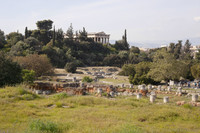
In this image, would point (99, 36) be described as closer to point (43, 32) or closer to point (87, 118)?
point (43, 32)

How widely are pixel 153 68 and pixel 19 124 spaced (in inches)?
965

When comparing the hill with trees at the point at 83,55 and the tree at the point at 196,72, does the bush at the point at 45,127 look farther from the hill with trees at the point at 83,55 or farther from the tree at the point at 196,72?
the tree at the point at 196,72

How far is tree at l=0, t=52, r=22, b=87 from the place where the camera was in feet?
58.2

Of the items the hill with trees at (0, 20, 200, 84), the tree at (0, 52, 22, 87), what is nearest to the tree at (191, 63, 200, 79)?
the hill with trees at (0, 20, 200, 84)

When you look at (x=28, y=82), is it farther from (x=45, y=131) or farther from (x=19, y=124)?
(x=45, y=131)

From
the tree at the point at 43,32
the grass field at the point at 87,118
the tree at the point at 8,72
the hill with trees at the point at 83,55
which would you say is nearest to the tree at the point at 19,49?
the hill with trees at the point at 83,55

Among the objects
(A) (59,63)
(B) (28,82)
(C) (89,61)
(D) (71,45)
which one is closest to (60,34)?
(D) (71,45)

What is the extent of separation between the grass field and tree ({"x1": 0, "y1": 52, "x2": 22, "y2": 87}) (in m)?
5.28

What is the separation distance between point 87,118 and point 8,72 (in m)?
12.0

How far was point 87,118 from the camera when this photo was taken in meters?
8.80

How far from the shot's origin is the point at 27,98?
1281cm

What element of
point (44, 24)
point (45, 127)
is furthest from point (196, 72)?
point (44, 24)

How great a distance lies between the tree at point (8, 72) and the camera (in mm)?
17741

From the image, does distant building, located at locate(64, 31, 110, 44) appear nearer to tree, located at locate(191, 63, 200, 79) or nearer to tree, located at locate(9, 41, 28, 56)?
tree, located at locate(9, 41, 28, 56)
